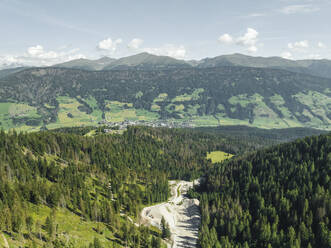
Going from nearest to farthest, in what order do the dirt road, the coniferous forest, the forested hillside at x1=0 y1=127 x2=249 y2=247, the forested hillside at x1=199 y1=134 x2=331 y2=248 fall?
1. the forested hillside at x1=0 y1=127 x2=249 y2=247
2. the coniferous forest
3. the forested hillside at x1=199 y1=134 x2=331 y2=248
4. the dirt road

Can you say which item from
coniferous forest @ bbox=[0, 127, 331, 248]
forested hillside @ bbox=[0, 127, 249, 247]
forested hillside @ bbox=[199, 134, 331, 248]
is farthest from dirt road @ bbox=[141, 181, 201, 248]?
forested hillside @ bbox=[0, 127, 249, 247]

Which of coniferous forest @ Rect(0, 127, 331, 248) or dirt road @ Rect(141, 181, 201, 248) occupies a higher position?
coniferous forest @ Rect(0, 127, 331, 248)

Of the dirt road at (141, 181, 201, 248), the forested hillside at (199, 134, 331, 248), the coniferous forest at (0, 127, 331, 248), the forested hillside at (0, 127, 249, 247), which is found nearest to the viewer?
the forested hillside at (0, 127, 249, 247)

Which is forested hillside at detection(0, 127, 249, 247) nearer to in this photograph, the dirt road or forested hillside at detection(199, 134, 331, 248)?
the dirt road

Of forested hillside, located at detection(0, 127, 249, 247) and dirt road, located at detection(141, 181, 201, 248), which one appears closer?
forested hillside, located at detection(0, 127, 249, 247)

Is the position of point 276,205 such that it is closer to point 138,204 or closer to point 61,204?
point 138,204

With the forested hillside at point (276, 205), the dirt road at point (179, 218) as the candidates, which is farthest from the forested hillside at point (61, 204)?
the forested hillside at point (276, 205)

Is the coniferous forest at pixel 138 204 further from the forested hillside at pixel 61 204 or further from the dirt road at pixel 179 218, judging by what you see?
the dirt road at pixel 179 218

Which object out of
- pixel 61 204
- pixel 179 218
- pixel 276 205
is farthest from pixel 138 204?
pixel 276 205
